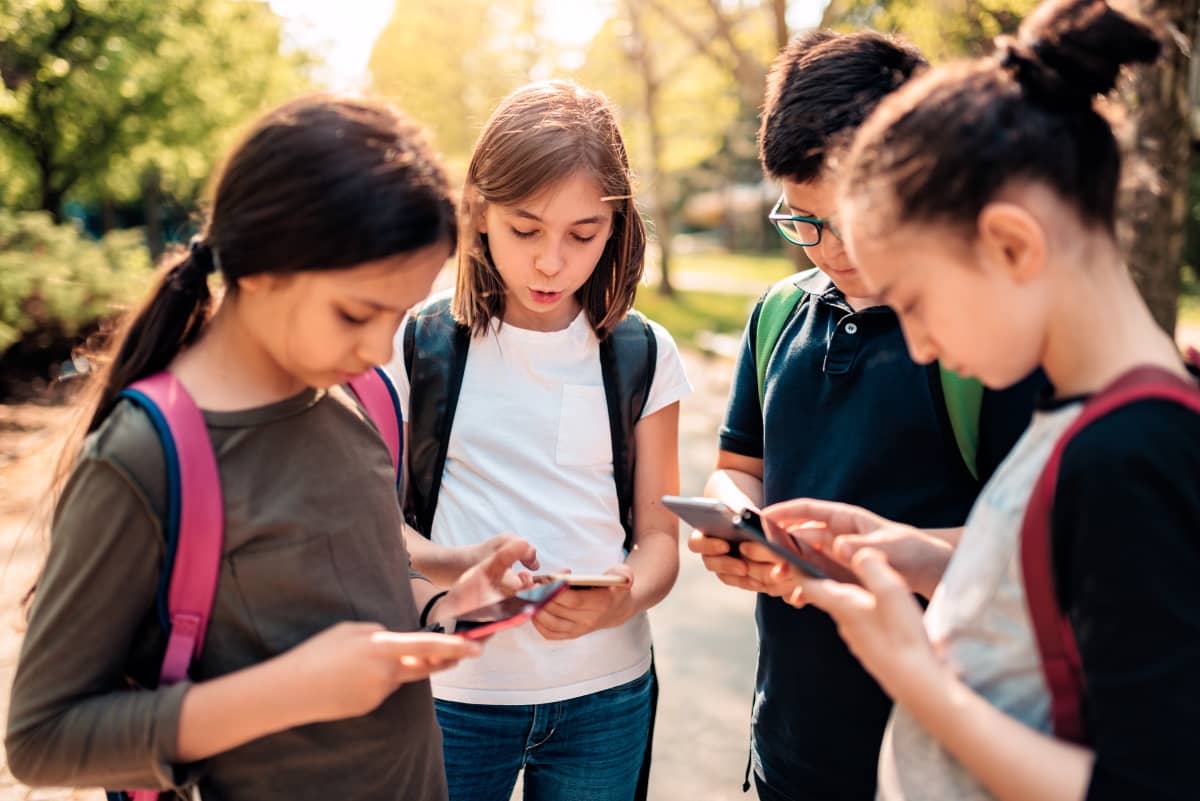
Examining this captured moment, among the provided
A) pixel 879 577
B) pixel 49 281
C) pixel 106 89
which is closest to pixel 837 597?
pixel 879 577

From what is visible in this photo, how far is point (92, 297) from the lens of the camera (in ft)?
34.4

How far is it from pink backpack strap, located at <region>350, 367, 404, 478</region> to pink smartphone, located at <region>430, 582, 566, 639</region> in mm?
302

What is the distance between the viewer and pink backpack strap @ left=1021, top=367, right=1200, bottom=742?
3.79ft

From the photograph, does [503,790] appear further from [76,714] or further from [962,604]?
[962,604]

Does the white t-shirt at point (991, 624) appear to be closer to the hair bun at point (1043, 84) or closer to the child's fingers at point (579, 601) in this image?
the hair bun at point (1043, 84)

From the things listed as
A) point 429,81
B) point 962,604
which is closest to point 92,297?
point 962,604

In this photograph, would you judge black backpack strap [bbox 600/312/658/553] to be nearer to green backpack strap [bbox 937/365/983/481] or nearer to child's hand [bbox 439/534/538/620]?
child's hand [bbox 439/534/538/620]

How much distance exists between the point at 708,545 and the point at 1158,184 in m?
5.64

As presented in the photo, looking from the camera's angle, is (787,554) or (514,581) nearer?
(787,554)

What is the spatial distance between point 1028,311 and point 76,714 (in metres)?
1.33

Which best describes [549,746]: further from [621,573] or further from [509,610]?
[509,610]

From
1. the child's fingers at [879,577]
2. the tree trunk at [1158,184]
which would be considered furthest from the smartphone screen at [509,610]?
the tree trunk at [1158,184]

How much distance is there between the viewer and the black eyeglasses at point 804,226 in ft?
6.49

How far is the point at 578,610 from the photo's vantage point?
198 centimetres
